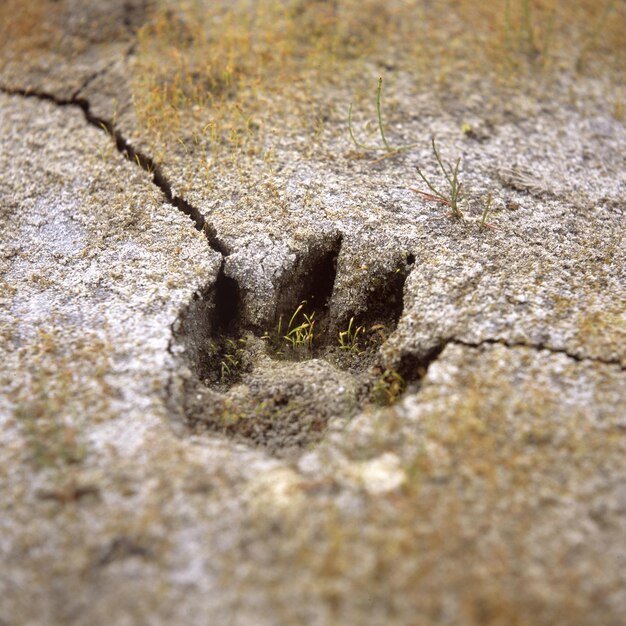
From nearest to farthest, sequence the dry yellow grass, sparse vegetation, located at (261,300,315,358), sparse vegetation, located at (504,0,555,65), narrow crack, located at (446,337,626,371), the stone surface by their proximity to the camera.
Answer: the stone surface, narrow crack, located at (446,337,626,371), sparse vegetation, located at (261,300,315,358), the dry yellow grass, sparse vegetation, located at (504,0,555,65)

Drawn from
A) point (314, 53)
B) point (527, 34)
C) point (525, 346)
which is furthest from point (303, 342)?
point (527, 34)

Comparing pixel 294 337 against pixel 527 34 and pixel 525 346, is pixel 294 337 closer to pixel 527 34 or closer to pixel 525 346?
pixel 525 346

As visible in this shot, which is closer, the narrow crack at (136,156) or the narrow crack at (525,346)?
the narrow crack at (525,346)

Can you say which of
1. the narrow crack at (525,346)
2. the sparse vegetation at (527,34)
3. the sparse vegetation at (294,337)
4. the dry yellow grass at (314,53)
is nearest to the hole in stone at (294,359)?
the sparse vegetation at (294,337)

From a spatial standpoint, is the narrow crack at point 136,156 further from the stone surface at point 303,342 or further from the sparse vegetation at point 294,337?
the sparse vegetation at point 294,337

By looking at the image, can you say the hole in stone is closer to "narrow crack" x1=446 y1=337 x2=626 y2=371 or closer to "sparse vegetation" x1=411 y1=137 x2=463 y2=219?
"narrow crack" x1=446 y1=337 x2=626 y2=371

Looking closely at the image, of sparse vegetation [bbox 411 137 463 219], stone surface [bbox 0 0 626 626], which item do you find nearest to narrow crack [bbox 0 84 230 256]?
stone surface [bbox 0 0 626 626]
